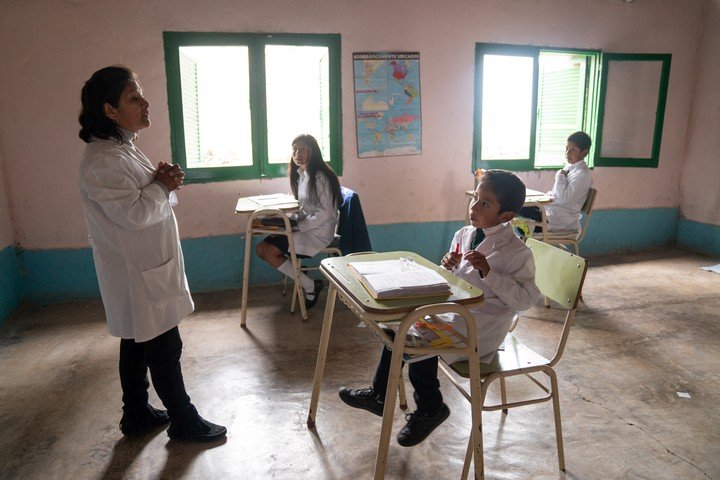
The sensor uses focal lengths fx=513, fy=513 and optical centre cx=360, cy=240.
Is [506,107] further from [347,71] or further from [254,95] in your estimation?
[254,95]

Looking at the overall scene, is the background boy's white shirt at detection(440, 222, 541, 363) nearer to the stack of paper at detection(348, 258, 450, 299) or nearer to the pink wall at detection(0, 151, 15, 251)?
the stack of paper at detection(348, 258, 450, 299)

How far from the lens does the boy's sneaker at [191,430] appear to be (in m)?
2.07

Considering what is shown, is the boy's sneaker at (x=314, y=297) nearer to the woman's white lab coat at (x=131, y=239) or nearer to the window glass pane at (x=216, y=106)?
the window glass pane at (x=216, y=106)

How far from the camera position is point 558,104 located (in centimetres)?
488

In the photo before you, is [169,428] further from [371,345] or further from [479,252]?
[479,252]

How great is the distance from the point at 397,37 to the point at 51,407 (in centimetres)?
349

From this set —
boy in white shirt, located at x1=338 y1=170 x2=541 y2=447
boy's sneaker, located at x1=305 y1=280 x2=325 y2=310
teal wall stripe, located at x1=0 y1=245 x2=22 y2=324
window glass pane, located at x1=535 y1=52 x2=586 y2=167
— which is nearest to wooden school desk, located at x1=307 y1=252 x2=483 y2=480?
boy in white shirt, located at x1=338 y1=170 x2=541 y2=447

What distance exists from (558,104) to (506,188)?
3.59 metres

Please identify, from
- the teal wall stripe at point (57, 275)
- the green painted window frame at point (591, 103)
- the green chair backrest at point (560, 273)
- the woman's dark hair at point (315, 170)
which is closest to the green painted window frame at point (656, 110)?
the green painted window frame at point (591, 103)

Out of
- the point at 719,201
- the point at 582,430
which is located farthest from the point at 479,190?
the point at 719,201

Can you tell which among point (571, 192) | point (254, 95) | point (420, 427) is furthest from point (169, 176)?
point (571, 192)

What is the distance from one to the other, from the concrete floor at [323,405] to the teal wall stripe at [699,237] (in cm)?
180

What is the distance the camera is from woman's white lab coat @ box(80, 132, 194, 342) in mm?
1722

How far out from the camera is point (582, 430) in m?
2.17
